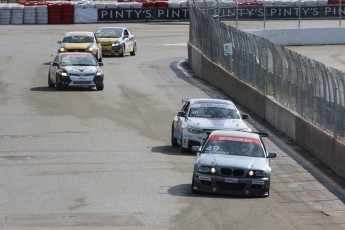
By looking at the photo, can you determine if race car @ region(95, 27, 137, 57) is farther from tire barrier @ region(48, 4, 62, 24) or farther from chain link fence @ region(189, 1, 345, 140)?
tire barrier @ region(48, 4, 62, 24)

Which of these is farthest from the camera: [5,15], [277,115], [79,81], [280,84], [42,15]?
[42,15]

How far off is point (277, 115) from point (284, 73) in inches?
49.8

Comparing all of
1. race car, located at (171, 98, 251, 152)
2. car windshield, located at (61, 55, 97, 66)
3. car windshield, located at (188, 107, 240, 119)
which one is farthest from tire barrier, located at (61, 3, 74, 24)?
car windshield, located at (188, 107, 240, 119)

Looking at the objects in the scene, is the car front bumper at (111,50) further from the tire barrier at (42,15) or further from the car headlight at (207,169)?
the car headlight at (207,169)

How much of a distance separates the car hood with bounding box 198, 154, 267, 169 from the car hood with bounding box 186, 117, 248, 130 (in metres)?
4.95

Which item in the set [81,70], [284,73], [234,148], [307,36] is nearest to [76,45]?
[81,70]

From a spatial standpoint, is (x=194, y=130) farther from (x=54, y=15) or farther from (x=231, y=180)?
(x=54, y=15)

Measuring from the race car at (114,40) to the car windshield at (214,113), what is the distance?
88.4 ft

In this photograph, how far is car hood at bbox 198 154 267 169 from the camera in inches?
792

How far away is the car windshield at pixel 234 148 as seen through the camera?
20969mm

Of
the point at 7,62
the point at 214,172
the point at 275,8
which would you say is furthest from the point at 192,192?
the point at 275,8

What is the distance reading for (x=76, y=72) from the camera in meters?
39.2

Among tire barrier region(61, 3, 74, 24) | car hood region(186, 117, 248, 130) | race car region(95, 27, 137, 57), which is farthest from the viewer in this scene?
tire barrier region(61, 3, 74, 24)

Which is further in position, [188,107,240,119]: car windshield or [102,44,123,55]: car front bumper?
[102,44,123,55]: car front bumper
